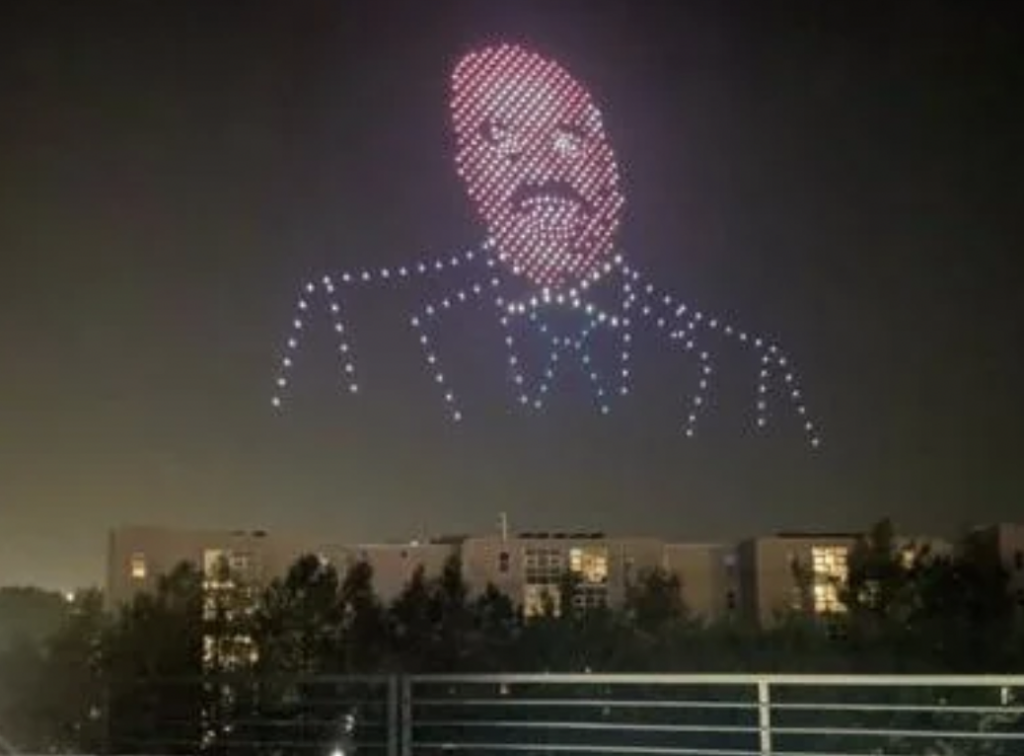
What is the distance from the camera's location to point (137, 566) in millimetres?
95500

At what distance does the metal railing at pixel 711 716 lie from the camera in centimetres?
991

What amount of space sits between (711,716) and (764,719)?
3.16 m

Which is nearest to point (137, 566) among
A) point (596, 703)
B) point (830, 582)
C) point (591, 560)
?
point (591, 560)

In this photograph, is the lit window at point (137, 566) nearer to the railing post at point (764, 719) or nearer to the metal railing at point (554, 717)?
the metal railing at point (554, 717)

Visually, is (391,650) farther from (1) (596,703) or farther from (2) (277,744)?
(1) (596,703)

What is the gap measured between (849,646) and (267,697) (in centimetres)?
733

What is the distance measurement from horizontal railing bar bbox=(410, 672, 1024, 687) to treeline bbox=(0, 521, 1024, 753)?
2253 millimetres

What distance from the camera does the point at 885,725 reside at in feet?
40.0

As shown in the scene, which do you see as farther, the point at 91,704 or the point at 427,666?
the point at 427,666

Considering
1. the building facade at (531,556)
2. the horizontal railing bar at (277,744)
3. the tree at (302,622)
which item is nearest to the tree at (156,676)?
the horizontal railing bar at (277,744)

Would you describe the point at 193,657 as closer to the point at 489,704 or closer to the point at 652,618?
the point at 652,618

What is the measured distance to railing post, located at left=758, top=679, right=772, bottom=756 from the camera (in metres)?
9.94

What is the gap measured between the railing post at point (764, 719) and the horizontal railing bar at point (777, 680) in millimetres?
58

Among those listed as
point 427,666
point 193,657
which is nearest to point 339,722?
point 427,666
